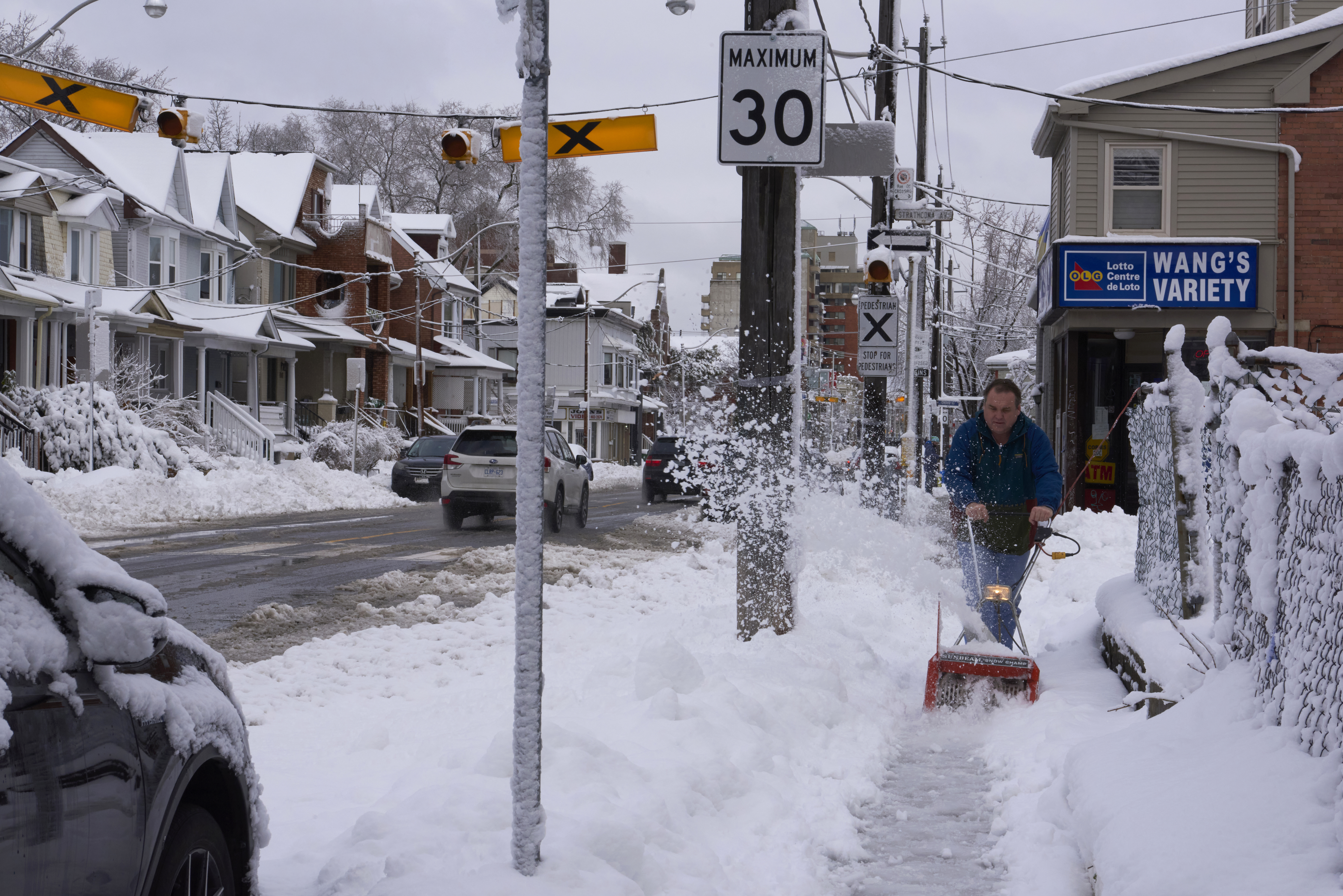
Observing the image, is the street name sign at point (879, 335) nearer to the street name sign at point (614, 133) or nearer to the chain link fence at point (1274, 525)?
the street name sign at point (614, 133)

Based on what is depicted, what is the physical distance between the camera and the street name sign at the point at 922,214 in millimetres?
18766

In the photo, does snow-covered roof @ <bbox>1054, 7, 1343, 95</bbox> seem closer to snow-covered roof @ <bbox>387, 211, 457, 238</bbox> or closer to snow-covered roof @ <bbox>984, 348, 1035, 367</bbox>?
snow-covered roof @ <bbox>984, 348, 1035, 367</bbox>

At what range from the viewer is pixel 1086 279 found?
68.6 feet

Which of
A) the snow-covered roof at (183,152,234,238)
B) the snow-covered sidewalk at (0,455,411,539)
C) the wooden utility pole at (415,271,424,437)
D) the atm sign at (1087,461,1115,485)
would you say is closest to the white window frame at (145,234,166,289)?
the snow-covered roof at (183,152,234,238)

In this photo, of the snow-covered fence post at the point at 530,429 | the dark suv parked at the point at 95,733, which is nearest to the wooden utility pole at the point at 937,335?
the snow-covered fence post at the point at 530,429

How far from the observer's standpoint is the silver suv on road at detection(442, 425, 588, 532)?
68.1 ft

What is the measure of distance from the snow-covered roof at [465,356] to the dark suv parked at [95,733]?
53448 millimetres

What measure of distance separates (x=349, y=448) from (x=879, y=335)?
24.6 meters

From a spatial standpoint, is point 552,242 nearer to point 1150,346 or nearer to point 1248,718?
point 1150,346

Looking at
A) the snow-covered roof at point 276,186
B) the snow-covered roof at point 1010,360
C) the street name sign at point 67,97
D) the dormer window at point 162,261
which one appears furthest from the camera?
the snow-covered roof at point 276,186

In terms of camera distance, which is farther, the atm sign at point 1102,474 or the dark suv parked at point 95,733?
the atm sign at point 1102,474

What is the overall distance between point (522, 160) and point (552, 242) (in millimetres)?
61636

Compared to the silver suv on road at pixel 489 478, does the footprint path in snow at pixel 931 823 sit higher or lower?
lower

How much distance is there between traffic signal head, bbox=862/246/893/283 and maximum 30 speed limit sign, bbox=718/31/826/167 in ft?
27.5
